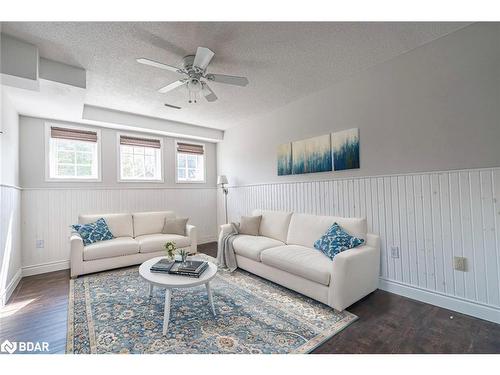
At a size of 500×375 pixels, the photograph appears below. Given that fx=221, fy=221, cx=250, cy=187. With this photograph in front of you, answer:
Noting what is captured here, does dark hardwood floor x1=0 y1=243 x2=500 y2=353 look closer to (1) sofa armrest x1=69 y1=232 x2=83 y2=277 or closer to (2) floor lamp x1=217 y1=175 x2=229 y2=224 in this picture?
(1) sofa armrest x1=69 y1=232 x2=83 y2=277

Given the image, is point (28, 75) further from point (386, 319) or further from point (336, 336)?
point (386, 319)

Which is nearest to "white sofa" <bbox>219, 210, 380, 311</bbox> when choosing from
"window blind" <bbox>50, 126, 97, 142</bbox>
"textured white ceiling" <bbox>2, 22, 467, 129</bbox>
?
"textured white ceiling" <bbox>2, 22, 467, 129</bbox>

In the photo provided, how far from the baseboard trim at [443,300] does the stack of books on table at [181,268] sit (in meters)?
2.12

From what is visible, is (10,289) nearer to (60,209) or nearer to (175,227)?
(60,209)

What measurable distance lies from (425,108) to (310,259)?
1.98 meters

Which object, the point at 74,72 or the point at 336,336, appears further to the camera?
the point at 74,72

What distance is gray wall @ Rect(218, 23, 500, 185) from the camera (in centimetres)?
195

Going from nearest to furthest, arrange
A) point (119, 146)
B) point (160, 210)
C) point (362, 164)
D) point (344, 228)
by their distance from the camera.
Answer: point (344, 228) → point (362, 164) → point (119, 146) → point (160, 210)

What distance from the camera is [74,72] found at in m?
2.45

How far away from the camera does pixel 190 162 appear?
5.27m

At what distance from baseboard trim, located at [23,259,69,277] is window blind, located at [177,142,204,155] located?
2.89 meters
